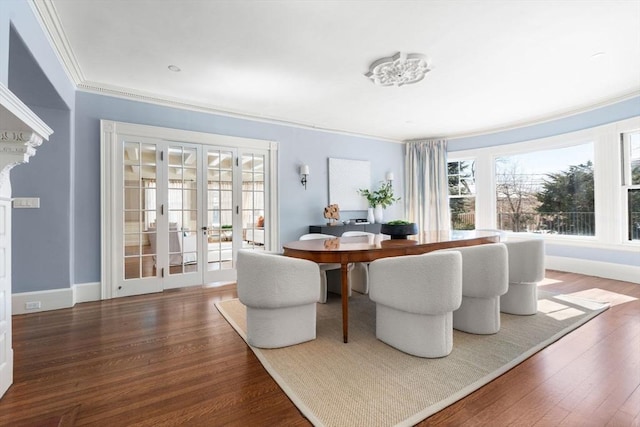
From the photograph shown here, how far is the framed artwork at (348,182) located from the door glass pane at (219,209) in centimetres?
180

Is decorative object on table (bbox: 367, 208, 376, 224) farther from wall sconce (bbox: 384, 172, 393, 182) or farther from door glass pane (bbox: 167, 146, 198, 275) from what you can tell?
door glass pane (bbox: 167, 146, 198, 275)

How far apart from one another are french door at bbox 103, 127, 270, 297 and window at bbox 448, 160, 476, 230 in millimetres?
3914

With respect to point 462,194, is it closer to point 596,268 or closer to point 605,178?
point 605,178

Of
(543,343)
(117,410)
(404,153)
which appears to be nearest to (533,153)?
(404,153)

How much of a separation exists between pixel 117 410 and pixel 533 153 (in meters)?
6.36

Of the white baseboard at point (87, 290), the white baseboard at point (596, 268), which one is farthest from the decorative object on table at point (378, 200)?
the white baseboard at point (87, 290)

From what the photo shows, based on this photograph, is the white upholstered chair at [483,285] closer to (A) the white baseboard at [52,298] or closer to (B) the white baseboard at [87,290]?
(B) the white baseboard at [87,290]

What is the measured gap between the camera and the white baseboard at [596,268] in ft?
13.2

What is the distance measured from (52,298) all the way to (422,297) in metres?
3.76

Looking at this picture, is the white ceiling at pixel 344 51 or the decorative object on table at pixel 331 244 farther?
the decorative object on table at pixel 331 244

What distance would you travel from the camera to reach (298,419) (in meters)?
1.45

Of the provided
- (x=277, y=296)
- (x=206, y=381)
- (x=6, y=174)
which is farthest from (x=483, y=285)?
(x=6, y=174)

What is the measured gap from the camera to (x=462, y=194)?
6066mm

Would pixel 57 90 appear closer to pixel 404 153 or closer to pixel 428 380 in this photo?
pixel 428 380
